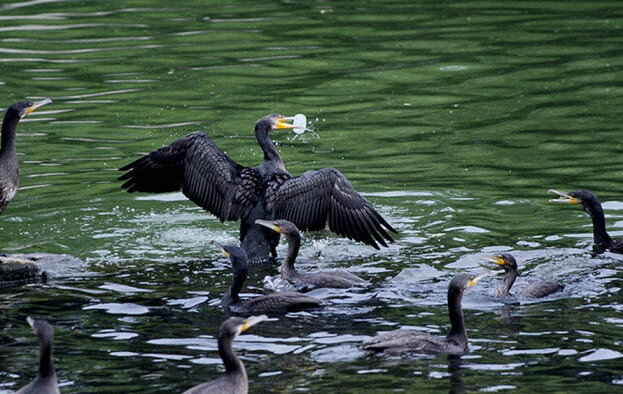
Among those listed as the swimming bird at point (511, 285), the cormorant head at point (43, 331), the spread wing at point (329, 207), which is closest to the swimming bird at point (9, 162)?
the spread wing at point (329, 207)

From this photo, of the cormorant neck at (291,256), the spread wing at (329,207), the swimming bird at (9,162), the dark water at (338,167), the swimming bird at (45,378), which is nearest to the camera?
the swimming bird at (45,378)

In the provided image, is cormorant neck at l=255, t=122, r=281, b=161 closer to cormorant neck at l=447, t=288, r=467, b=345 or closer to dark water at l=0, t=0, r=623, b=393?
dark water at l=0, t=0, r=623, b=393

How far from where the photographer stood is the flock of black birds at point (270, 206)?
11.1m

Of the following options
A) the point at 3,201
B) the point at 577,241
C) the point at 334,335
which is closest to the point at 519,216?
the point at 577,241

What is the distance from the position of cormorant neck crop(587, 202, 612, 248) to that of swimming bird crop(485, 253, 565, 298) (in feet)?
5.59

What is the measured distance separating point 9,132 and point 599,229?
20.7 ft

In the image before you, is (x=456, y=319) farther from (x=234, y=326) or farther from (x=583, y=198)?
(x=583, y=198)

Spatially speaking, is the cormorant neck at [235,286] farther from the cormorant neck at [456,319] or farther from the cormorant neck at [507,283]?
the cormorant neck at [507,283]

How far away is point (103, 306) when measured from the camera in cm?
1127

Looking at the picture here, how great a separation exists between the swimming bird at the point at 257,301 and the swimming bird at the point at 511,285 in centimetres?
169

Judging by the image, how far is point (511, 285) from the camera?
37.2 ft

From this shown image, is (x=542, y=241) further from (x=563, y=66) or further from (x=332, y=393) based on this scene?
(x=563, y=66)

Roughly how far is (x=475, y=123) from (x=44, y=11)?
1013 centimetres

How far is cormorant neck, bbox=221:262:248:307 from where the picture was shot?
435 inches
